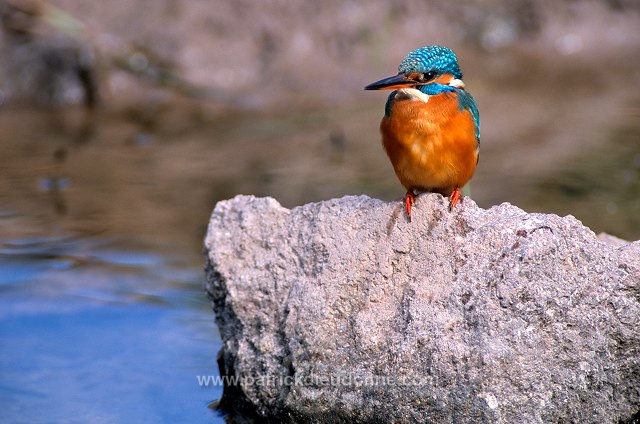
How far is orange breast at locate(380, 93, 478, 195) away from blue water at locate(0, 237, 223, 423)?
1.33 m

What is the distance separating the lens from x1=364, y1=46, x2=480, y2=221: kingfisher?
3594 millimetres

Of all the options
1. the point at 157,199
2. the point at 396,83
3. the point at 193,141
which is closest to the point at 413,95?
the point at 396,83

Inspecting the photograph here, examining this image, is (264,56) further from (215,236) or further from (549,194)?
(215,236)

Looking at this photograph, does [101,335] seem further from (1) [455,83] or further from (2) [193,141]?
(2) [193,141]

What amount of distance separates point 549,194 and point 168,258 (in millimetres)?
2641

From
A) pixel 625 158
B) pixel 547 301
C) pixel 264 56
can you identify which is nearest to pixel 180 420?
pixel 547 301

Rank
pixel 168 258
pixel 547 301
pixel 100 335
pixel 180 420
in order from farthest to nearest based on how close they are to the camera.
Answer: pixel 168 258 → pixel 100 335 → pixel 180 420 → pixel 547 301

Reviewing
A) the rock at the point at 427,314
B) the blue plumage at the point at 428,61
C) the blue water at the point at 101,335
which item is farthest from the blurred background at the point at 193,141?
the blue plumage at the point at 428,61

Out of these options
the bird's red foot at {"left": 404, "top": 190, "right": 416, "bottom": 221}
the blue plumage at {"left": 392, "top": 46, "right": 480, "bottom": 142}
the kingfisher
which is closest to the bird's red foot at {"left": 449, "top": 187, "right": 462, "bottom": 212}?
the kingfisher

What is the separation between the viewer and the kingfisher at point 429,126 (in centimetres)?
359

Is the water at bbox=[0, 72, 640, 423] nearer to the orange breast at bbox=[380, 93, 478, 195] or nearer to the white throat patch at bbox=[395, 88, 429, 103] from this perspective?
the orange breast at bbox=[380, 93, 478, 195]

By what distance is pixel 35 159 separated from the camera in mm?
7117

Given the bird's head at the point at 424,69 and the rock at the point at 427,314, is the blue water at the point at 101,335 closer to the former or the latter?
the rock at the point at 427,314

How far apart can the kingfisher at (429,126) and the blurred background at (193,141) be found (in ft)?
4.35
